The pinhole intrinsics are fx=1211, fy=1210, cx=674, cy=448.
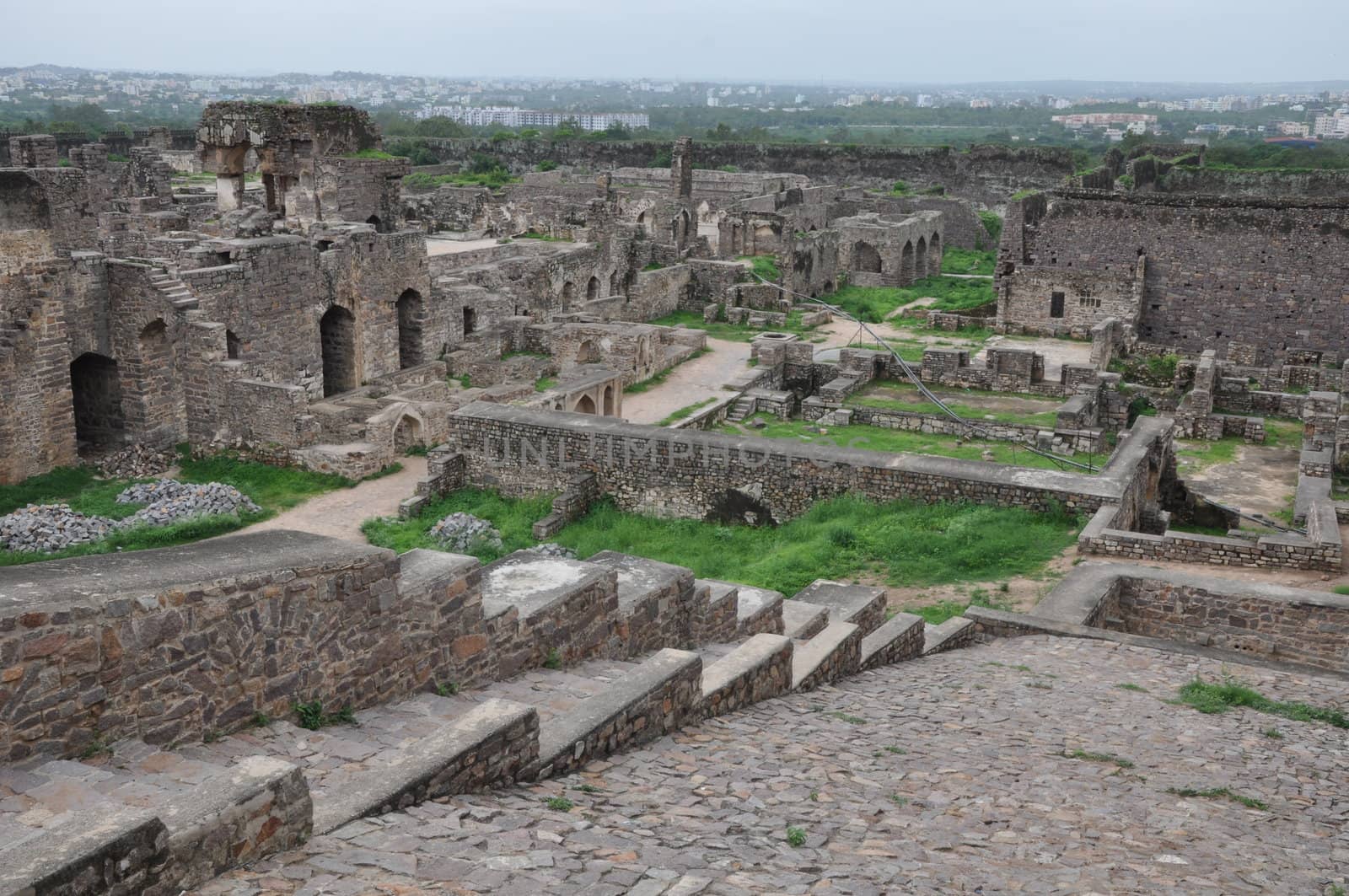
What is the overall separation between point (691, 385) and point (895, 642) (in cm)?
1440

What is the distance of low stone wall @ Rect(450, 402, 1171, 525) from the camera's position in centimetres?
1357

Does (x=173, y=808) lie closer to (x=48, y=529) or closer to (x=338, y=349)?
(x=48, y=529)

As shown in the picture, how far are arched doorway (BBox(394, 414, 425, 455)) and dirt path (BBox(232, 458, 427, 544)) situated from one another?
854mm

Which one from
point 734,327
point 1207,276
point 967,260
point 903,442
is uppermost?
point 1207,276

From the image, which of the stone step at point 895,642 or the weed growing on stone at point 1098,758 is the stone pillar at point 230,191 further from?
the weed growing on stone at point 1098,758

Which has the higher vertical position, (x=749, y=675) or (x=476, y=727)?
(x=476, y=727)

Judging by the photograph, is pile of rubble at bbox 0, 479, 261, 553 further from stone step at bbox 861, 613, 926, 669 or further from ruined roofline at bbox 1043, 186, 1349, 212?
ruined roofline at bbox 1043, 186, 1349, 212

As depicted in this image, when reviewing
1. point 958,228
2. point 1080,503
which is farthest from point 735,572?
point 958,228

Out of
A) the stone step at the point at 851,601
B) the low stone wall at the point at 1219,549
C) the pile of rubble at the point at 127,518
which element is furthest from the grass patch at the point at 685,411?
the low stone wall at the point at 1219,549

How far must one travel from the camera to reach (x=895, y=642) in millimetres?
9883

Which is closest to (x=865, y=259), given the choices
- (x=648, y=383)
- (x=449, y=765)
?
(x=648, y=383)

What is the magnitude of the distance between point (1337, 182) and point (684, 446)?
41239 mm

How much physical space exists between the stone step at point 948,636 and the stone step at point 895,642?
104 mm

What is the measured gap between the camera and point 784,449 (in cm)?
1463
